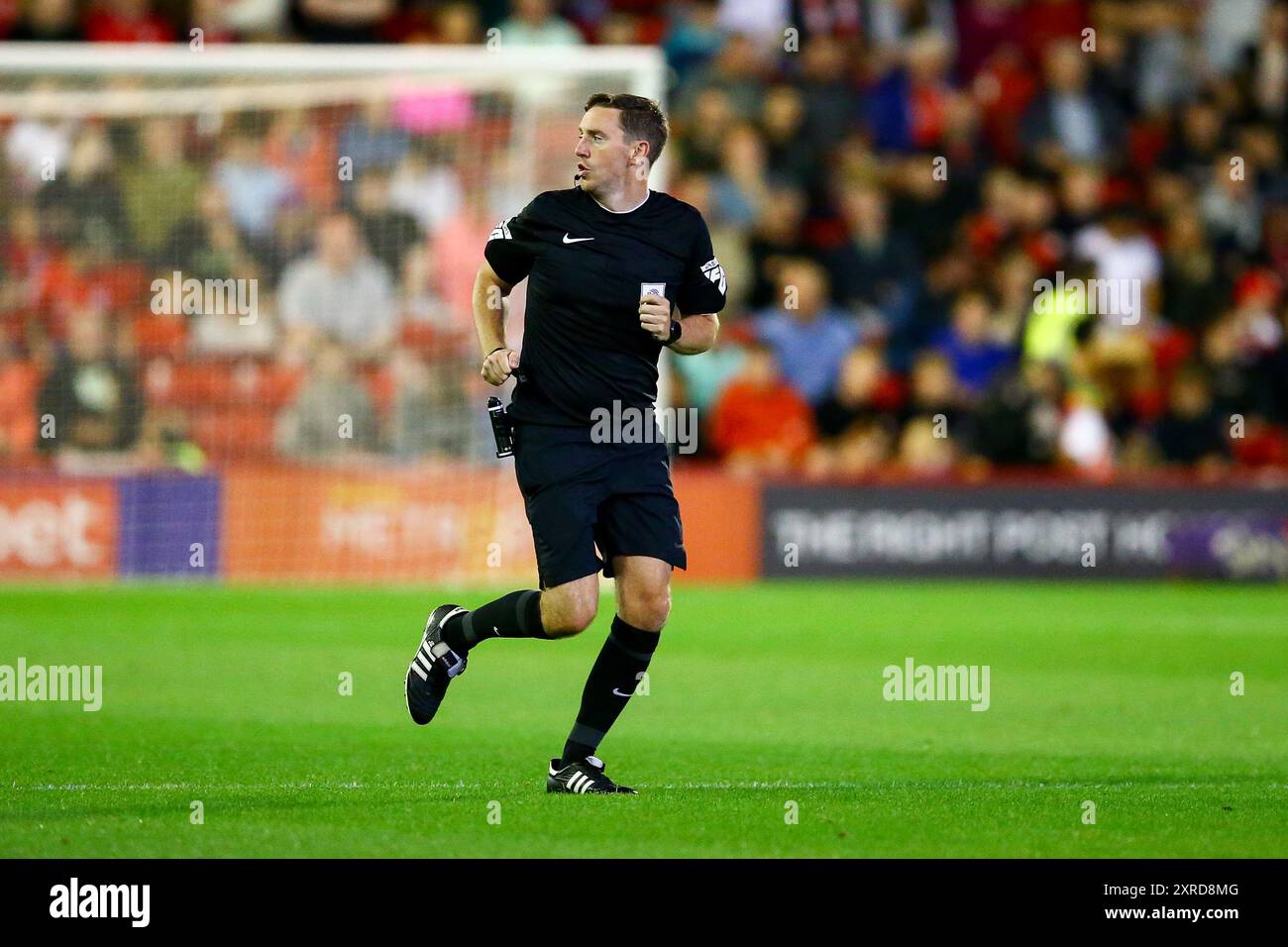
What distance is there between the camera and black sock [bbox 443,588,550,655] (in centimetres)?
776

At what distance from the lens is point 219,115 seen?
1783 cm

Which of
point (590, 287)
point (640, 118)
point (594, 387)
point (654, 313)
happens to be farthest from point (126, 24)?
point (654, 313)

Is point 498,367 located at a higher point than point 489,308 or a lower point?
lower

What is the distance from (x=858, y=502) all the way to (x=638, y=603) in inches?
457

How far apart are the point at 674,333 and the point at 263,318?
10944 millimetres

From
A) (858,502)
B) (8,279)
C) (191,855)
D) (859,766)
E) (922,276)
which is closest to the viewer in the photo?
(191,855)

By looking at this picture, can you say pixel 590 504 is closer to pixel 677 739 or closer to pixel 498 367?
pixel 498 367

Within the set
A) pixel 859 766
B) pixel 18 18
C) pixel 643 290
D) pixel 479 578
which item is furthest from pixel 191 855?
pixel 18 18

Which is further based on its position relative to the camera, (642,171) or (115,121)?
(115,121)

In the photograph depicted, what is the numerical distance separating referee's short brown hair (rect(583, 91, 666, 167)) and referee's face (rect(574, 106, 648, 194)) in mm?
25

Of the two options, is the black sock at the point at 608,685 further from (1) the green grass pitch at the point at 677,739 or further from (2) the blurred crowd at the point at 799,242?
(2) the blurred crowd at the point at 799,242

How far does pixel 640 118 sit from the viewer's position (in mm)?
7793

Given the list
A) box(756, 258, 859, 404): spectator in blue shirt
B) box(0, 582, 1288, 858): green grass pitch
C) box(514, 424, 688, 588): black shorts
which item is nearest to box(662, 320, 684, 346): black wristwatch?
box(514, 424, 688, 588): black shorts

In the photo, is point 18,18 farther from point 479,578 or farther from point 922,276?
point 922,276
